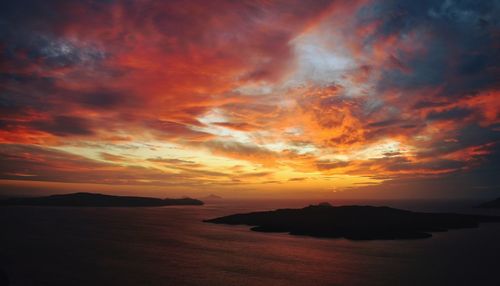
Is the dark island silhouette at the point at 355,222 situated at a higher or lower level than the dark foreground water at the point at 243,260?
higher

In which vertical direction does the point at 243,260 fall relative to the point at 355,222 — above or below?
below

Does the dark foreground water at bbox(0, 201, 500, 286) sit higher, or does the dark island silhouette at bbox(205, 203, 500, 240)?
the dark island silhouette at bbox(205, 203, 500, 240)

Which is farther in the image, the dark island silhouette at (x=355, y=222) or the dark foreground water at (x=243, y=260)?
the dark island silhouette at (x=355, y=222)

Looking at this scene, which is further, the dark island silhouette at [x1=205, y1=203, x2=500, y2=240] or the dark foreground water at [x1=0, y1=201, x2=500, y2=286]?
the dark island silhouette at [x1=205, y1=203, x2=500, y2=240]

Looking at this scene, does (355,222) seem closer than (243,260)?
No

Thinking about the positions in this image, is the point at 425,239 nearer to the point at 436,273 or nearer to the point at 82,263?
the point at 436,273
